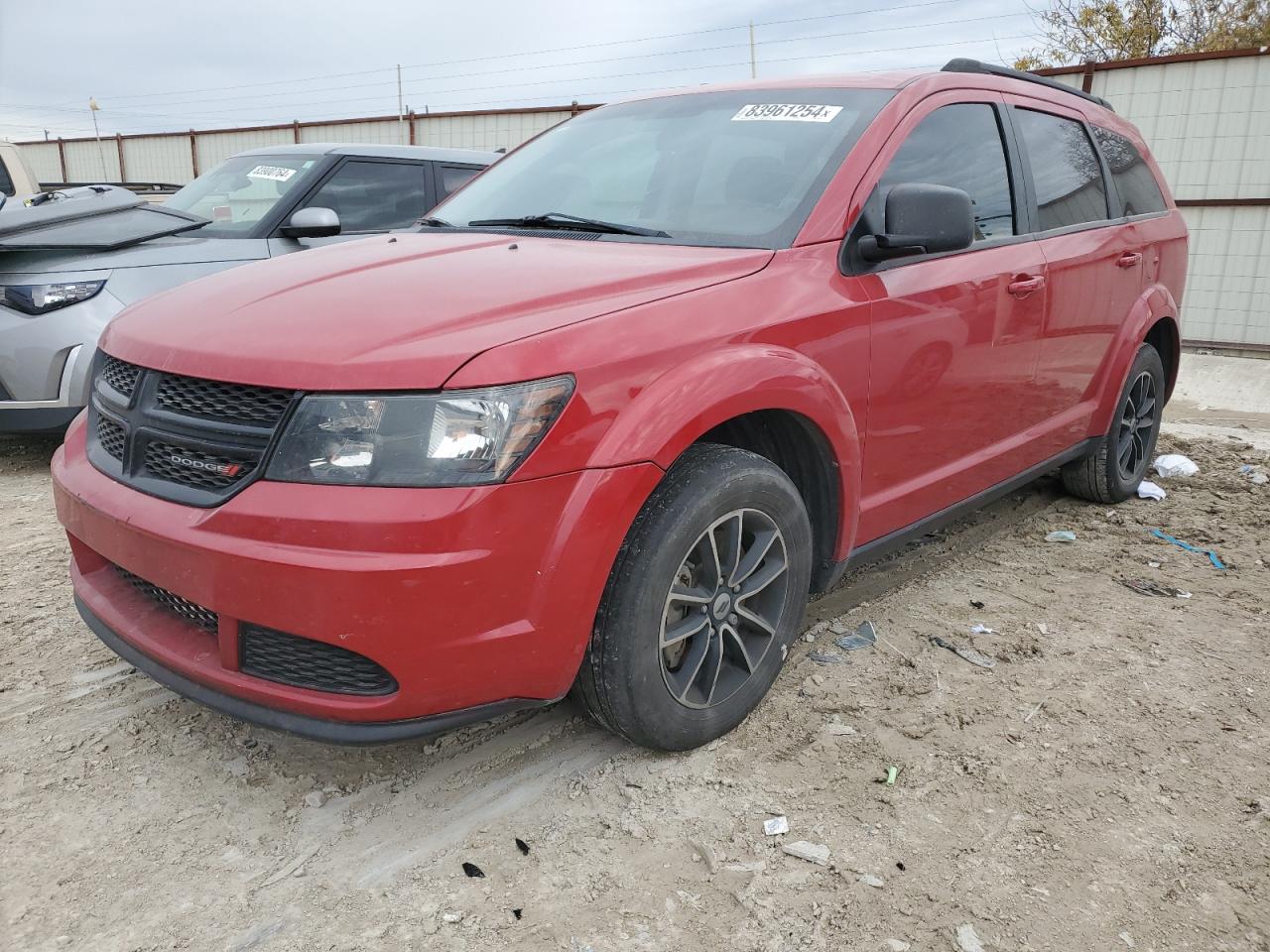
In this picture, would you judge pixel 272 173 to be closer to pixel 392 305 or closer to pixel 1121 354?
pixel 392 305

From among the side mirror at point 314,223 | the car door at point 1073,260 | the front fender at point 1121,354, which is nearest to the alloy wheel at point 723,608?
the car door at point 1073,260

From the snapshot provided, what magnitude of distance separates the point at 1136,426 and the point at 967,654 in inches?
86.7

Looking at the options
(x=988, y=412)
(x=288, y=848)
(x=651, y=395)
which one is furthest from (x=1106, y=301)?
(x=288, y=848)

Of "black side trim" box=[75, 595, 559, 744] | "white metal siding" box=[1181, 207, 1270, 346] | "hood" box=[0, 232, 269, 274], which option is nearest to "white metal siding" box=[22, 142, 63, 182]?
"hood" box=[0, 232, 269, 274]

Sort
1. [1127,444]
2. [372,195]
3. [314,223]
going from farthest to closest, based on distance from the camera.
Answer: [372,195] < [1127,444] < [314,223]

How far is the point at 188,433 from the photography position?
210 centimetres

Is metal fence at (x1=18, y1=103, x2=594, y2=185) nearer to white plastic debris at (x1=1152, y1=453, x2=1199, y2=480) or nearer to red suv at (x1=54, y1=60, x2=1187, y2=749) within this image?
white plastic debris at (x1=1152, y1=453, x2=1199, y2=480)

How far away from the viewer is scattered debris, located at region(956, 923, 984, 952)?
1911mm

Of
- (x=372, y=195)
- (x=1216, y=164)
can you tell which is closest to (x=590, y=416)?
(x=372, y=195)

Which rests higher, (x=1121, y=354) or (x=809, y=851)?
(x=1121, y=354)

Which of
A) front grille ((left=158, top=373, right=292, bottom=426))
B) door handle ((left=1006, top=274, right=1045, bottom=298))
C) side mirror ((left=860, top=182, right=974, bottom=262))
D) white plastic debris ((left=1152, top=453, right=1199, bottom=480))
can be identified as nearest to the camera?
front grille ((left=158, top=373, right=292, bottom=426))

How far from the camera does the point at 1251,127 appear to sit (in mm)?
9469

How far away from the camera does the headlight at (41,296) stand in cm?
472

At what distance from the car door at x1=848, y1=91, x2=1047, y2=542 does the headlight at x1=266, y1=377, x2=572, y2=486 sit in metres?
1.27
